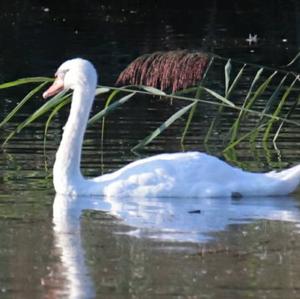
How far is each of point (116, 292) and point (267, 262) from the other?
124cm

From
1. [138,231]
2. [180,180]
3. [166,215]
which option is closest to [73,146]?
[180,180]

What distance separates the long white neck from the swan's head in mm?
33

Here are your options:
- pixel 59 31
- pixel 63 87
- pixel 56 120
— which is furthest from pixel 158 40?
pixel 63 87

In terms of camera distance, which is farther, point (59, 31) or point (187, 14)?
point (187, 14)

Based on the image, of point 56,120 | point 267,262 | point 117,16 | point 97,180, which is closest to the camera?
point 267,262

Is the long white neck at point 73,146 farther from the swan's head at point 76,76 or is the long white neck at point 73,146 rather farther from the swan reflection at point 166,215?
the swan reflection at point 166,215

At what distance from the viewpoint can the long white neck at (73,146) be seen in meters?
11.9

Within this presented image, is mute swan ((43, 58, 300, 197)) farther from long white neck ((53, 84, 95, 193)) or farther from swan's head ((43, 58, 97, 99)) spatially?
swan's head ((43, 58, 97, 99))

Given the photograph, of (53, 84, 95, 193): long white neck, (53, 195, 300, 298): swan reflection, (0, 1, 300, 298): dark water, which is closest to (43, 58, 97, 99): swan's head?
(53, 84, 95, 193): long white neck

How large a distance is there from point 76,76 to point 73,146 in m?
0.67

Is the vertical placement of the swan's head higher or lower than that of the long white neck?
higher

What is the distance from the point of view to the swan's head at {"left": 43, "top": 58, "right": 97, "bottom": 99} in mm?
12398

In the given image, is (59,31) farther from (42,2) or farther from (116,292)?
(116,292)

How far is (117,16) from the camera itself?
3609 centimetres
